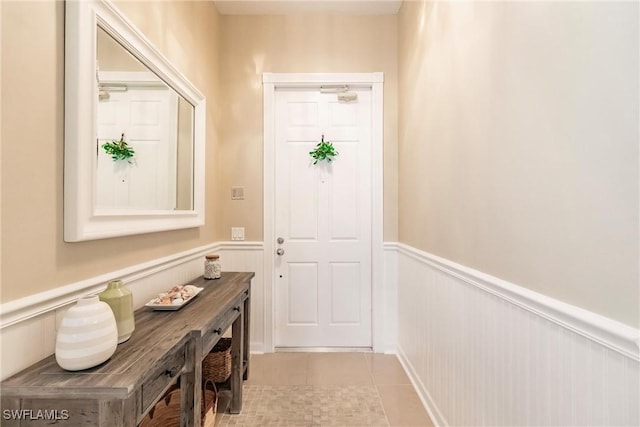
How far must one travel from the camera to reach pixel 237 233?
2.78 m

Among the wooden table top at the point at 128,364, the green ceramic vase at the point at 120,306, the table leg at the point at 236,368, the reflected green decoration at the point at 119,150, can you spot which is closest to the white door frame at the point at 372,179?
the table leg at the point at 236,368

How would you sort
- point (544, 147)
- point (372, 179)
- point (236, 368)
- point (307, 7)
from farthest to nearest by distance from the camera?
point (372, 179), point (307, 7), point (236, 368), point (544, 147)

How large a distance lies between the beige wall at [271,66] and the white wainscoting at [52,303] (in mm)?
776

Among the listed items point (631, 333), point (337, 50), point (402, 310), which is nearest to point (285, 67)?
point (337, 50)

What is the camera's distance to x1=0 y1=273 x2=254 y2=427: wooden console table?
31.7 inches

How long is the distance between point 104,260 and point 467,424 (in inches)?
68.7

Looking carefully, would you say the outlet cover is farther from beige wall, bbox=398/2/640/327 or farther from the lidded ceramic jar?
beige wall, bbox=398/2/640/327

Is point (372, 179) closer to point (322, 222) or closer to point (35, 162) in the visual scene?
point (322, 222)

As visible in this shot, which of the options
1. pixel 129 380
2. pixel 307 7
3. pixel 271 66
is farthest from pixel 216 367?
pixel 307 7

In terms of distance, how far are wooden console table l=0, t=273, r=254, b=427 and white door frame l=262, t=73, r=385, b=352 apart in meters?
1.28

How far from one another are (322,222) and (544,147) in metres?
2.00

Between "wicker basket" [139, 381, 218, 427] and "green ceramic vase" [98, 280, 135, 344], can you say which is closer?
"green ceramic vase" [98, 280, 135, 344]

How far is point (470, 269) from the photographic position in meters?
1.42

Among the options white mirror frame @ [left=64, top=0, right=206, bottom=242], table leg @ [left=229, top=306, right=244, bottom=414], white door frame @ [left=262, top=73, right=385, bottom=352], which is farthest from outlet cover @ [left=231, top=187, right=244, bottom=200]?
white mirror frame @ [left=64, top=0, right=206, bottom=242]
